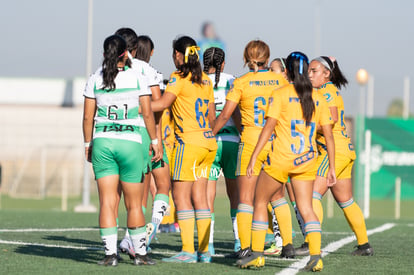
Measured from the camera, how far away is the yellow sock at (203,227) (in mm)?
8672

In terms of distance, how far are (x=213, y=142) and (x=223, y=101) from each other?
116 cm

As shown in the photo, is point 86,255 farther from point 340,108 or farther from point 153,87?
point 340,108

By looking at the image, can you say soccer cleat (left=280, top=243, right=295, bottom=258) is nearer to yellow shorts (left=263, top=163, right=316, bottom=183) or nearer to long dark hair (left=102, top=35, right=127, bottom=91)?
yellow shorts (left=263, top=163, right=316, bottom=183)

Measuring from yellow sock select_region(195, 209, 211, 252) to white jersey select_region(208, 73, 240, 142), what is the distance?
1.19 meters

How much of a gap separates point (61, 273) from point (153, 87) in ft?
7.50

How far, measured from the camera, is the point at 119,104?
26.3 feet

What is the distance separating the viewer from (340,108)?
9773mm

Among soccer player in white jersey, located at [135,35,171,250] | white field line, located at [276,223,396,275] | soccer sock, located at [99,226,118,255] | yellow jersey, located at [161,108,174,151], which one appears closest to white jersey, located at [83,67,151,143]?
soccer sock, located at [99,226,118,255]

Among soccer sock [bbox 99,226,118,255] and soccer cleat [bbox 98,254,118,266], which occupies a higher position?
soccer sock [bbox 99,226,118,255]

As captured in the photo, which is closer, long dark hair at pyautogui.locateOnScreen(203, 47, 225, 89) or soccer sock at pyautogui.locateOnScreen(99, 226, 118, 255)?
soccer sock at pyautogui.locateOnScreen(99, 226, 118, 255)

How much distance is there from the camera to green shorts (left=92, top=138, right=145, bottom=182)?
7.95 meters

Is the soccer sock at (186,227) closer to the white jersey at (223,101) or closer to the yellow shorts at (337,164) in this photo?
the white jersey at (223,101)

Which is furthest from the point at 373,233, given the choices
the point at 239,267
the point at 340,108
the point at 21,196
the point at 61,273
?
the point at 21,196

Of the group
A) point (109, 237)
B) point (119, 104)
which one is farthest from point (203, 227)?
point (119, 104)
